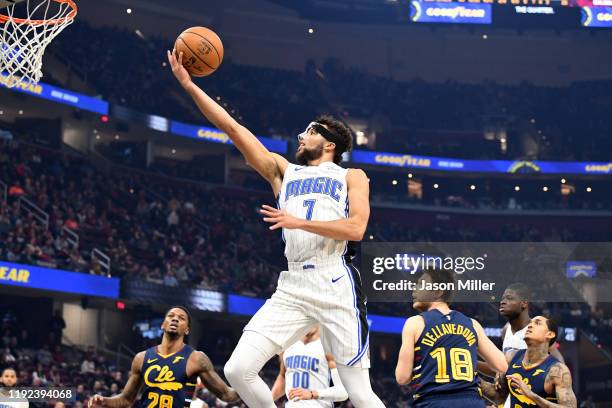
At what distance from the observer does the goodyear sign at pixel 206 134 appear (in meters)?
37.8

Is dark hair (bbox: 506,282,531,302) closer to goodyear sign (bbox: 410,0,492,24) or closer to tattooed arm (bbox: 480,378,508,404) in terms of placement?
tattooed arm (bbox: 480,378,508,404)

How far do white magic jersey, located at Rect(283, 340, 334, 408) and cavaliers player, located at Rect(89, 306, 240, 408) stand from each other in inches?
94.1

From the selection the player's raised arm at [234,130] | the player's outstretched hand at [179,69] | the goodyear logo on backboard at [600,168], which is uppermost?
the goodyear logo on backboard at [600,168]

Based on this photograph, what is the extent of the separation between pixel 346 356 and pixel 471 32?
44.5m

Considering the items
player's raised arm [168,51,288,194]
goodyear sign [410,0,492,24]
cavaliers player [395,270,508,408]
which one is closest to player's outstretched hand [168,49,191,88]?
player's raised arm [168,51,288,194]

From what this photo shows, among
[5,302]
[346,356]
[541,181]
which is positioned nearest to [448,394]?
[346,356]

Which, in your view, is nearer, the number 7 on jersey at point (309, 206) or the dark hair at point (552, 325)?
the number 7 on jersey at point (309, 206)

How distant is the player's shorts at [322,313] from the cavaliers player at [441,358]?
94 centimetres

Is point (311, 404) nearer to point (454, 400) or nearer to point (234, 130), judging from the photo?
point (454, 400)

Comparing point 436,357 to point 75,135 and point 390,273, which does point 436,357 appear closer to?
point 390,273

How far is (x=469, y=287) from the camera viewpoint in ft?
58.4

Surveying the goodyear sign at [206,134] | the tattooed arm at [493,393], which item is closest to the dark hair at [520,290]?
the tattooed arm at [493,393]

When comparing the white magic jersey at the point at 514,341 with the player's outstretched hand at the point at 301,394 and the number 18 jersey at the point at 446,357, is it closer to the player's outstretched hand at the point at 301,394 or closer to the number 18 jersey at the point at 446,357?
the number 18 jersey at the point at 446,357

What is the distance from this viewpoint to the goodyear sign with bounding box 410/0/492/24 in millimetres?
44000
